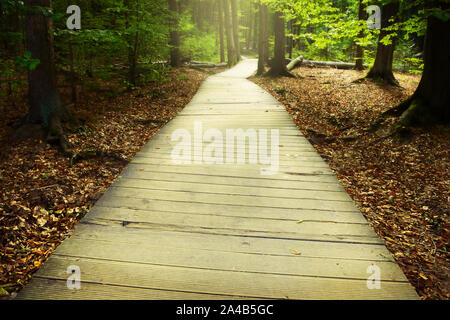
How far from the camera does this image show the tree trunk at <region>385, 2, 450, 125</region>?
641 cm

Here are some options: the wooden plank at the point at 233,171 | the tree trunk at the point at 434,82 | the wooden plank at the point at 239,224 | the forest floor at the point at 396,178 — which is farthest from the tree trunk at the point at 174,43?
the wooden plank at the point at 239,224

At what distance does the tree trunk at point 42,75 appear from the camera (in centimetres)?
601

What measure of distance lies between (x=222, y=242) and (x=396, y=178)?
12.2 feet

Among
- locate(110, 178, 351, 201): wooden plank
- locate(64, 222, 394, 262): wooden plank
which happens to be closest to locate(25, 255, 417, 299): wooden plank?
locate(64, 222, 394, 262): wooden plank

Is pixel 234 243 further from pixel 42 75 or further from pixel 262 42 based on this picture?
pixel 262 42

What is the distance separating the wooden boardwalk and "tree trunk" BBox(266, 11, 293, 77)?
12.9 meters

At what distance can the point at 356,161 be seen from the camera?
229 inches

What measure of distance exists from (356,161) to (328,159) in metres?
0.56

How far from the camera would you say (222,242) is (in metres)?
3.11

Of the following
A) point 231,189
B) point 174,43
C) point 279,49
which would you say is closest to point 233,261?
point 231,189

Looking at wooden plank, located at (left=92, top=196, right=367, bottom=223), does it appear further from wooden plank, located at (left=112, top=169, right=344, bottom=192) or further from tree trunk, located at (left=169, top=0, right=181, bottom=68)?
tree trunk, located at (left=169, top=0, right=181, bottom=68)

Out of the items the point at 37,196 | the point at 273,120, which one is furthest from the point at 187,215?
the point at 273,120

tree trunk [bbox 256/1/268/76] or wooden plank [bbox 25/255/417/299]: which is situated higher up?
tree trunk [bbox 256/1/268/76]
